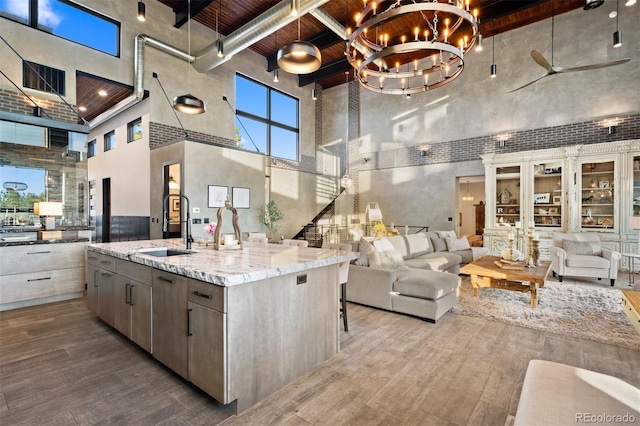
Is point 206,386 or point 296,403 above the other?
point 206,386

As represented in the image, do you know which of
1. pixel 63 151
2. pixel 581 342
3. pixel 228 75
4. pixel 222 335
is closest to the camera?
pixel 222 335

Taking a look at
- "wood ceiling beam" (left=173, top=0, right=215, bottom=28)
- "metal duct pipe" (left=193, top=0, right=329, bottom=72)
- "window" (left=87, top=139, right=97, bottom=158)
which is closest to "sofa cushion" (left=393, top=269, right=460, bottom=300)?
"metal duct pipe" (left=193, top=0, right=329, bottom=72)

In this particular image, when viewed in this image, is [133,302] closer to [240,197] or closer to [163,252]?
[163,252]

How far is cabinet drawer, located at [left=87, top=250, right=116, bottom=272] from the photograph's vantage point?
3.00m

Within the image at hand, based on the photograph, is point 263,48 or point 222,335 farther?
point 263,48

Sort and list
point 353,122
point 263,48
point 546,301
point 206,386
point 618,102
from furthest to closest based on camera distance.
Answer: point 353,122
point 263,48
point 618,102
point 546,301
point 206,386

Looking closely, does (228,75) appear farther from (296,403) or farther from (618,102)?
(618,102)

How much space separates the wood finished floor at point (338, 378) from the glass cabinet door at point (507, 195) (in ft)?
16.8

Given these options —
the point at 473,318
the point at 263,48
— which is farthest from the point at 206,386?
the point at 263,48

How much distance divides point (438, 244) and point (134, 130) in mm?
8247

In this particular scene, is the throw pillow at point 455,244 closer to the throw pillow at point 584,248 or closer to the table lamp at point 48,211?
the throw pillow at point 584,248

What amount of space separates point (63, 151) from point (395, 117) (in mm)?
8813

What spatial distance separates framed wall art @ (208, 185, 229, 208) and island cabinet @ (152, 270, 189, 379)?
4.50 metres

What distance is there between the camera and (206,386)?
1.92 meters
